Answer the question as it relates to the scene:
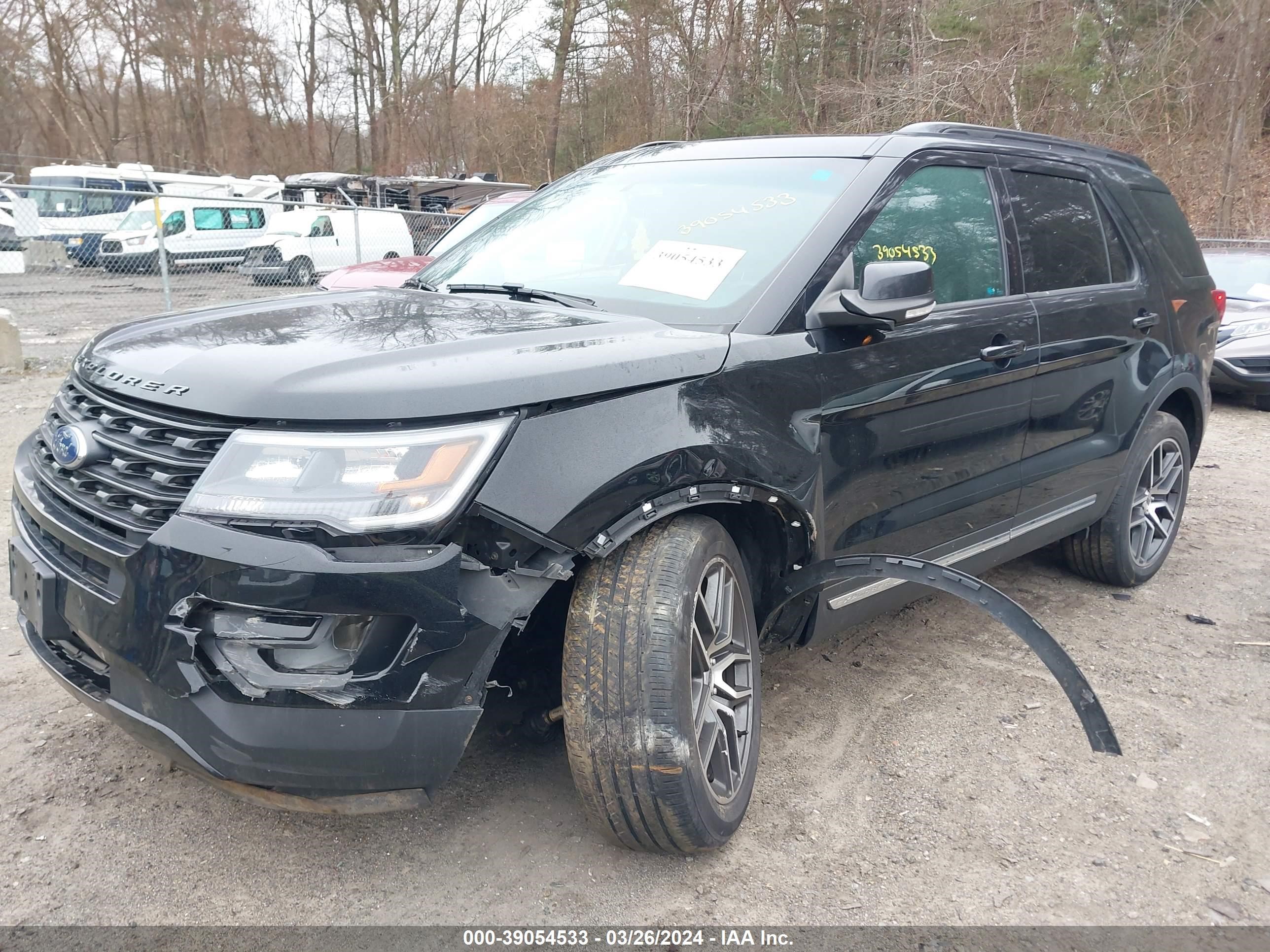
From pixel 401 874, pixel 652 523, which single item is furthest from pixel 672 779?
pixel 401 874

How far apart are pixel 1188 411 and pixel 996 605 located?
8.57ft

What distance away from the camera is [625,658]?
2191 millimetres

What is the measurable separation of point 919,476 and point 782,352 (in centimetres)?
77

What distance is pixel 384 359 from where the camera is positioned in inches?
83.7

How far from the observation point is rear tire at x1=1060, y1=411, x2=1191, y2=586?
14.0 feet

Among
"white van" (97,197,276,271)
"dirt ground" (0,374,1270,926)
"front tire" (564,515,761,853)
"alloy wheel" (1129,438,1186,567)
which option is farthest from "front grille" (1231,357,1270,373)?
"white van" (97,197,276,271)

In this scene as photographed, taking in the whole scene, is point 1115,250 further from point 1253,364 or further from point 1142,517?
point 1253,364

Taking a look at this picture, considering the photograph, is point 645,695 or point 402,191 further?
point 402,191

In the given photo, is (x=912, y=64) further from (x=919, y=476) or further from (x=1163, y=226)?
(x=919, y=476)

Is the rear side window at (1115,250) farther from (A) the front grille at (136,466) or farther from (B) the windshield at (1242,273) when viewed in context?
(B) the windshield at (1242,273)

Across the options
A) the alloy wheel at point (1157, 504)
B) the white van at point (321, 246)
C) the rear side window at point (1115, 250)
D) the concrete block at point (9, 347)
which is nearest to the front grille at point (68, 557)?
the rear side window at point (1115, 250)

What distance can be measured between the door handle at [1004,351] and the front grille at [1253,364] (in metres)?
7.23

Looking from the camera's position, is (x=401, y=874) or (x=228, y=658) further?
(x=401, y=874)

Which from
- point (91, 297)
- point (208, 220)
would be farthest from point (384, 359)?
point (208, 220)
